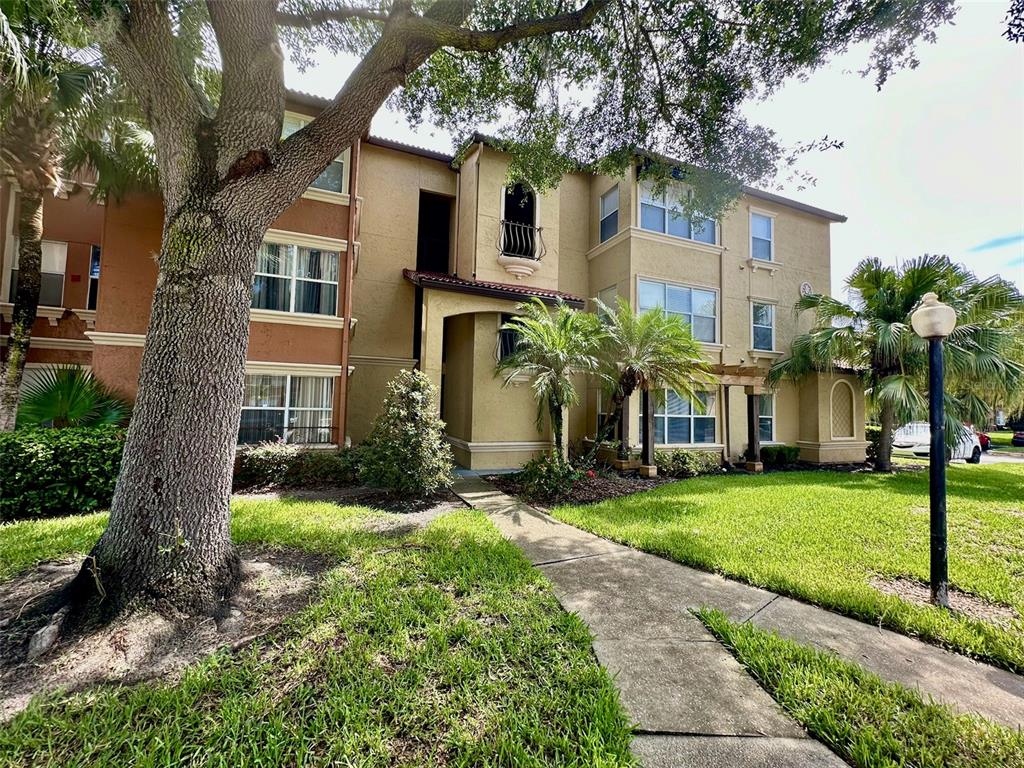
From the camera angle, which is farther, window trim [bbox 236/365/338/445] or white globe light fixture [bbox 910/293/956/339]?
window trim [bbox 236/365/338/445]

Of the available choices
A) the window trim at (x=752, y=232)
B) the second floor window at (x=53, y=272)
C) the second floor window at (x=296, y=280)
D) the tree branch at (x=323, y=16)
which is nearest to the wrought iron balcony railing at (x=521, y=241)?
the second floor window at (x=296, y=280)

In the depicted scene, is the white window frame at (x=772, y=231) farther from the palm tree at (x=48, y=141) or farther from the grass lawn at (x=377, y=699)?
the palm tree at (x=48, y=141)

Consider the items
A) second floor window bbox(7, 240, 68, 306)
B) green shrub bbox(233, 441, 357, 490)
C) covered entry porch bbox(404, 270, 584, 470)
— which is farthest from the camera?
second floor window bbox(7, 240, 68, 306)

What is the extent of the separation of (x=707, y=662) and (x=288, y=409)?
9660 mm

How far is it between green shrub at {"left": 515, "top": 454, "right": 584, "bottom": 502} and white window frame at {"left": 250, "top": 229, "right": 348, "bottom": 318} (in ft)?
20.5

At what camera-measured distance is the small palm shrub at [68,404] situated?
787 centimetres

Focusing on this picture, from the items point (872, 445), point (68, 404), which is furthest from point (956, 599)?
point (872, 445)

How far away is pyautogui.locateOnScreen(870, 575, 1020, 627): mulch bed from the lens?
4055 millimetres

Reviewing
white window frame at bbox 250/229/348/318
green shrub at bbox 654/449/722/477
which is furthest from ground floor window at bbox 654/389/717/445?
white window frame at bbox 250/229/348/318

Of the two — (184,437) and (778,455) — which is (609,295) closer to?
(778,455)

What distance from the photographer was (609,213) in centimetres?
1420

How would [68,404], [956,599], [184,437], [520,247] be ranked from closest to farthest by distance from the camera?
1. [184,437]
2. [956,599]
3. [68,404]
4. [520,247]

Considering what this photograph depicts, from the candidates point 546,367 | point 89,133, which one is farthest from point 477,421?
point 89,133

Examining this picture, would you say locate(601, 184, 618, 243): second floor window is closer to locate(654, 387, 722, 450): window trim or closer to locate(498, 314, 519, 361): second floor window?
locate(498, 314, 519, 361): second floor window
